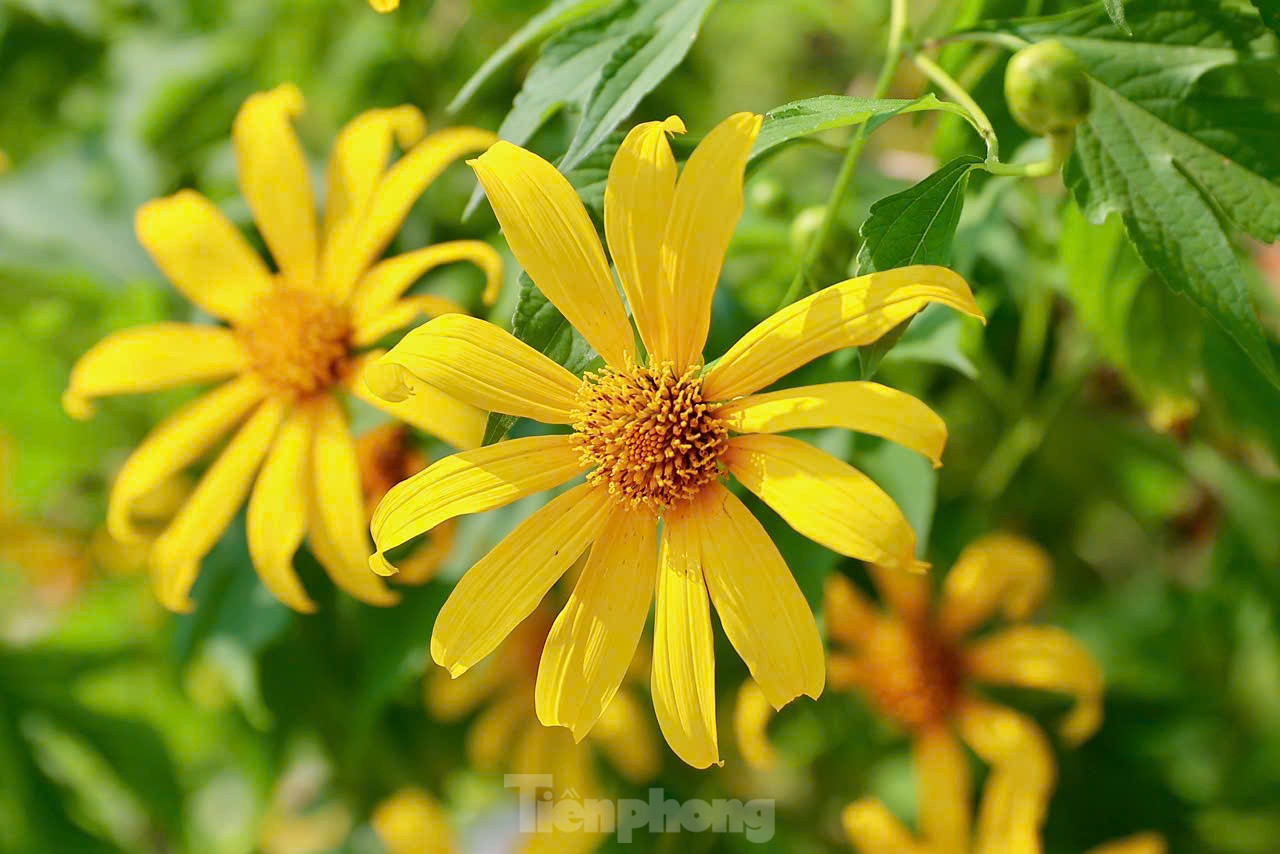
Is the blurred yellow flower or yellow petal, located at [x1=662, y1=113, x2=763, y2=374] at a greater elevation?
the blurred yellow flower

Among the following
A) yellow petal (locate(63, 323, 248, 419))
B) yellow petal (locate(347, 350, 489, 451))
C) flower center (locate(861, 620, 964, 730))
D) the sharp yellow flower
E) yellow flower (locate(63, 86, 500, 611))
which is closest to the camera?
yellow petal (locate(347, 350, 489, 451))

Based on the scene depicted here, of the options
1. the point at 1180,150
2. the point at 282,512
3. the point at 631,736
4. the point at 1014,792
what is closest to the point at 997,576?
the point at 1014,792

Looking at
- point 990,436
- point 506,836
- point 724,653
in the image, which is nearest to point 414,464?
point 724,653

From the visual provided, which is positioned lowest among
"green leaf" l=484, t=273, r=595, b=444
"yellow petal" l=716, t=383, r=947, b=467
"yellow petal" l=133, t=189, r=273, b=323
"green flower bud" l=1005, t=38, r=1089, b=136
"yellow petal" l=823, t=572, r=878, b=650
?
"yellow petal" l=716, t=383, r=947, b=467

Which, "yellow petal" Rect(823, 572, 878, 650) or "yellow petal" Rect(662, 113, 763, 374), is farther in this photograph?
"yellow petal" Rect(823, 572, 878, 650)

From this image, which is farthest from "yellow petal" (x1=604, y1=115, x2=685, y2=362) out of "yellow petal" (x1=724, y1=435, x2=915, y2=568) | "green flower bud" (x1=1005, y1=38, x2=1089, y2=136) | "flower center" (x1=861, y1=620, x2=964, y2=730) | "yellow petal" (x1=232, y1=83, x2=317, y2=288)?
"flower center" (x1=861, y1=620, x2=964, y2=730)

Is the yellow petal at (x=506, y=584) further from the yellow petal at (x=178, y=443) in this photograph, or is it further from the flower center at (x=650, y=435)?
the yellow petal at (x=178, y=443)

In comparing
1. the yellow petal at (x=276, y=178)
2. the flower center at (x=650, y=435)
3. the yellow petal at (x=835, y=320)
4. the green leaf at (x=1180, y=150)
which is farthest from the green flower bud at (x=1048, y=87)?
the yellow petal at (x=276, y=178)

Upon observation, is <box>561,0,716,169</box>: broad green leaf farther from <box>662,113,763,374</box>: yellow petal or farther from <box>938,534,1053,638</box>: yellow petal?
<box>938,534,1053,638</box>: yellow petal
